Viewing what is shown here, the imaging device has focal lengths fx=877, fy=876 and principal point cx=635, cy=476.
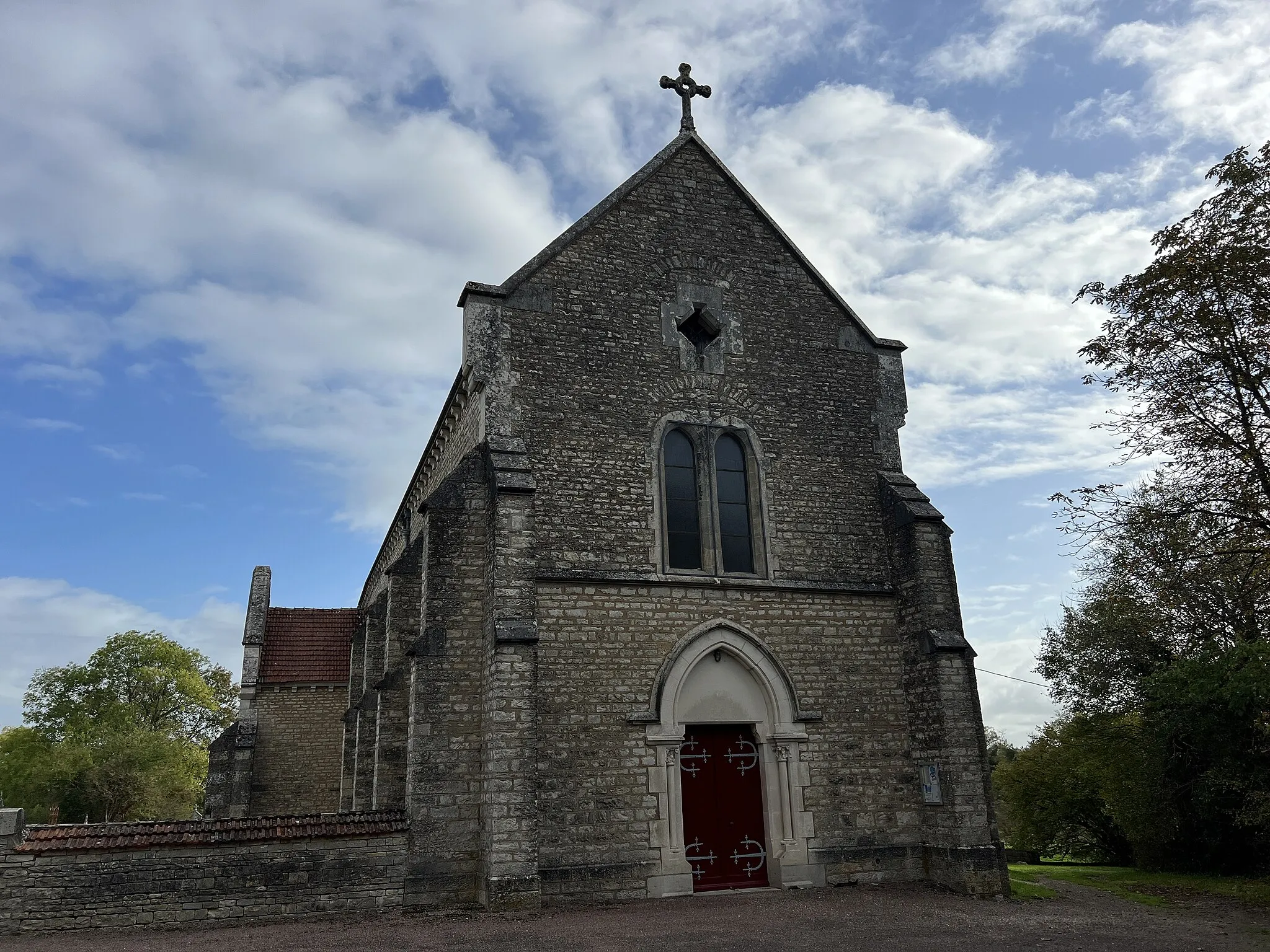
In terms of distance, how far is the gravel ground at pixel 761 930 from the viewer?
992 centimetres

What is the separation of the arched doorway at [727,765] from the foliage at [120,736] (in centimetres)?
3638

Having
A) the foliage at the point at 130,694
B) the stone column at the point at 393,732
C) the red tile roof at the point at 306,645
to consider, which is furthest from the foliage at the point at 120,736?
the stone column at the point at 393,732

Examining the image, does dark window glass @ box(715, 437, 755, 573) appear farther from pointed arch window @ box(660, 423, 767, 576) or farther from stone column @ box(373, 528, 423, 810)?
stone column @ box(373, 528, 423, 810)

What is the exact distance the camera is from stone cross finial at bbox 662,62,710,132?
17281 mm

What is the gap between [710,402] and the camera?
15500mm

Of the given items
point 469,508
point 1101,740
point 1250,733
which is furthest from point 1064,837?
point 469,508

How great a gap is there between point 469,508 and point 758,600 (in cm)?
497

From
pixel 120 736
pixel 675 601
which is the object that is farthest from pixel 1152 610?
pixel 120 736

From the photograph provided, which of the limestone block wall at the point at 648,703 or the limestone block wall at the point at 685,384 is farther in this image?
the limestone block wall at the point at 685,384

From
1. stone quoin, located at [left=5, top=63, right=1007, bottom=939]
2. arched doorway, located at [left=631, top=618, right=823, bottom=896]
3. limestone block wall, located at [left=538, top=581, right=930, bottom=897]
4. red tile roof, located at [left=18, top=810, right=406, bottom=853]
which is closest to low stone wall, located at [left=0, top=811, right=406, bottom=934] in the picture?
red tile roof, located at [left=18, top=810, right=406, bottom=853]

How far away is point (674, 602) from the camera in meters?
14.1

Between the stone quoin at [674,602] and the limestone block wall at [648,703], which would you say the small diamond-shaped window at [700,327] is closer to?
the stone quoin at [674,602]

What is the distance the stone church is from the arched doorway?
0.04 m

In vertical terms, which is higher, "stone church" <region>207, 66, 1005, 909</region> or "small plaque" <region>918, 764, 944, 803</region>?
"stone church" <region>207, 66, 1005, 909</region>
